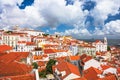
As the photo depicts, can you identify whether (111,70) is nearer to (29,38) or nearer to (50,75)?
(50,75)

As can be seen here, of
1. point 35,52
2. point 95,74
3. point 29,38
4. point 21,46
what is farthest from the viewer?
point 29,38

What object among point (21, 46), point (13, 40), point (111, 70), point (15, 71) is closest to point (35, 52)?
point (21, 46)

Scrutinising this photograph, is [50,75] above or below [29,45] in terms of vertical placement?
below

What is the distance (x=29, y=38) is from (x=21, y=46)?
89.0 feet

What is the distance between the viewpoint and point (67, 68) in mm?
38938

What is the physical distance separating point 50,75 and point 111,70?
1383 centimetres

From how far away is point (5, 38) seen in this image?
9412cm

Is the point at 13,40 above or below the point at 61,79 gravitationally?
above

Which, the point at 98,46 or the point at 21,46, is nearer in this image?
the point at 21,46

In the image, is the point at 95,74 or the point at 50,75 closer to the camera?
the point at 95,74

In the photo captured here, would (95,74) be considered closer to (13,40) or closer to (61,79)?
(61,79)

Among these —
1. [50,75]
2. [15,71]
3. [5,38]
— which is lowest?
[50,75]

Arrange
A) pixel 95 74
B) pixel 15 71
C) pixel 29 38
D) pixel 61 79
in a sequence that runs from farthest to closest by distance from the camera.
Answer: pixel 29 38, pixel 95 74, pixel 61 79, pixel 15 71

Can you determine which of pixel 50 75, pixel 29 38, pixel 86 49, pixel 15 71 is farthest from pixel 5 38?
pixel 15 71
